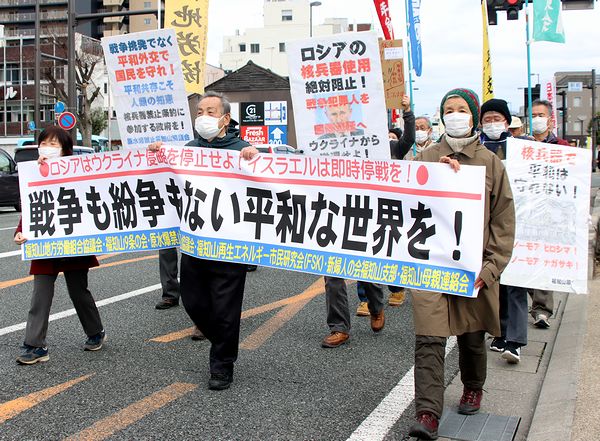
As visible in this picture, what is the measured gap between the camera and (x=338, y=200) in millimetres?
4254

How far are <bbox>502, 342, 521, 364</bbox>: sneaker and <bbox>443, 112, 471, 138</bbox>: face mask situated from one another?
1845mm

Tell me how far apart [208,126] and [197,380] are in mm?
1675

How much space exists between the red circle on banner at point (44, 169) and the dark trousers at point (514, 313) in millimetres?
3463

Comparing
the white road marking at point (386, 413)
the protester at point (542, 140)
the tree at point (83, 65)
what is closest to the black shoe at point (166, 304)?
the white road marking at point (386, 413)

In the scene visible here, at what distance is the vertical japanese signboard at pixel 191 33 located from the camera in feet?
25.7

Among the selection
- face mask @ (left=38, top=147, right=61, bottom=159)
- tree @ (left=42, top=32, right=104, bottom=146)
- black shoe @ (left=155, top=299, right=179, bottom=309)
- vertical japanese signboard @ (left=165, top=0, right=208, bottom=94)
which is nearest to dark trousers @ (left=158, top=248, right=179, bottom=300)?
black shoe @ (left=155, top=299, right=179, bottom=309)

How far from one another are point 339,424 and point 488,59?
246 inches

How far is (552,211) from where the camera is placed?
5.29 meters

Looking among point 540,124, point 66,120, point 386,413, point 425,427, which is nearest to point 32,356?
point 386,413

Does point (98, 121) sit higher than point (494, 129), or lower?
higher

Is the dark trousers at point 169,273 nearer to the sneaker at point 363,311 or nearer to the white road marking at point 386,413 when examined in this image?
the sneaker at point 363,311

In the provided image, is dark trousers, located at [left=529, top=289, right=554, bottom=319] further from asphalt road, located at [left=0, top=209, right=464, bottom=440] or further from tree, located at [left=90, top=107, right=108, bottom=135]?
tree, located at [left=90, top=107, right=108, bottom=135]

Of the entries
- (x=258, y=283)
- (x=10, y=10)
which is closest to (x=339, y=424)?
(x=258, y=283)

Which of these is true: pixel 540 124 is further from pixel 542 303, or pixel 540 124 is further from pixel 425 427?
pixel 425 427
